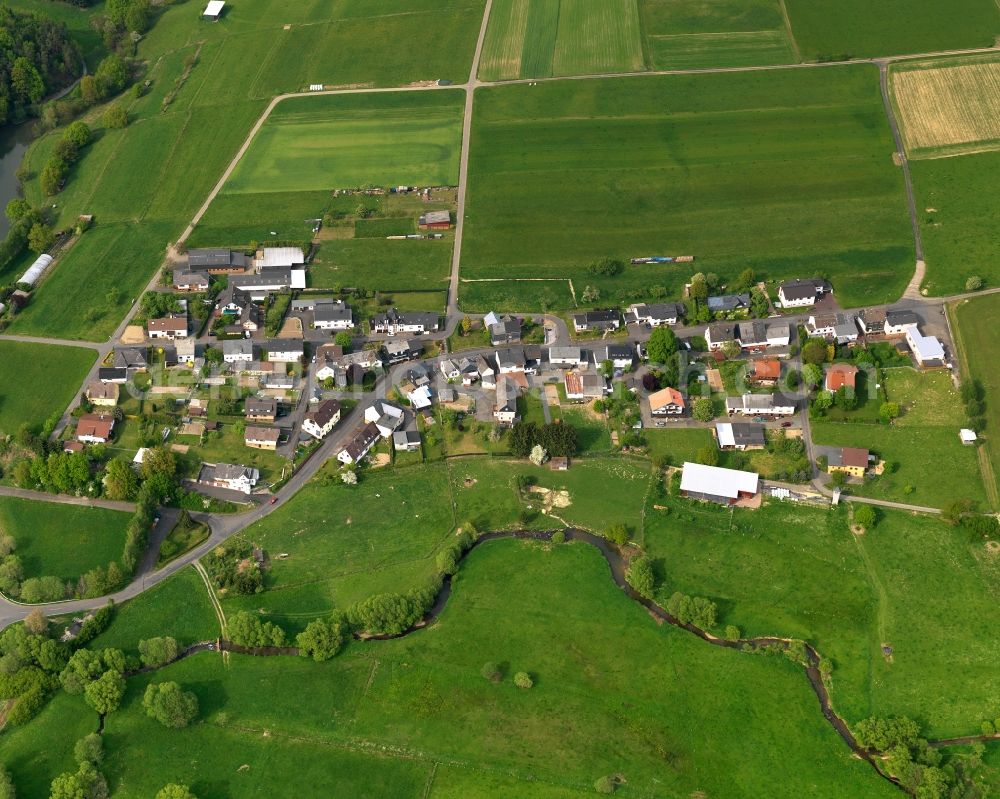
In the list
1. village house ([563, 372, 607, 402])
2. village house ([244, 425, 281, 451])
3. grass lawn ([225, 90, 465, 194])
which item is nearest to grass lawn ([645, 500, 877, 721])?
village house ([563, 372, 607, 402])

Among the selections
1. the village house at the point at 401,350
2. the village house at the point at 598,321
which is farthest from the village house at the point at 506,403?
the village house at the point at 598,321

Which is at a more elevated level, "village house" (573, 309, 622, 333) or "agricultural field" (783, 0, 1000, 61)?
"agricultural field" (783, 0, 1000, 61)

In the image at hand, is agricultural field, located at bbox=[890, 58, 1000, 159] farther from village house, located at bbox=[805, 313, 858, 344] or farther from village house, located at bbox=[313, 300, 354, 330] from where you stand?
village house, located at bbox=[313, 300, 354, 330]

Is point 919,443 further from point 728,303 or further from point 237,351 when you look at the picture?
point 237,351

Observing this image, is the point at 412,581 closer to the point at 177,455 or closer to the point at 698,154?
the point at 177,455

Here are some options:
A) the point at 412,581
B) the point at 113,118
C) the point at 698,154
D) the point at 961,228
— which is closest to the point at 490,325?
the point at 412,581
